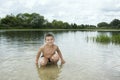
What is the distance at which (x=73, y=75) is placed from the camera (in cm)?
699

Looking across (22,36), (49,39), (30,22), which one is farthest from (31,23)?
(49,39)

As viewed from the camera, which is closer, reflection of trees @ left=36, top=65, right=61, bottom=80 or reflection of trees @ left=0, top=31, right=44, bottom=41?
reflection of trees @ left=36, top=65, right=61, bottom=80

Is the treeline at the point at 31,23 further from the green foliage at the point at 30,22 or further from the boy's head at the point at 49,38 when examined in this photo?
the boy's head at the point at 49,38

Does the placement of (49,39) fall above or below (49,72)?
above

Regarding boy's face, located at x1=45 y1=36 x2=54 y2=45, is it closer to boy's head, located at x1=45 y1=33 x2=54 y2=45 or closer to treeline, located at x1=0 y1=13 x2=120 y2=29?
boy's head, located at x1=45 y1=33 x2=54 y2=45

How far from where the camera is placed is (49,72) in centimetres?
737

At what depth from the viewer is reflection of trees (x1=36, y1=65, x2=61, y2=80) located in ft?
22.1

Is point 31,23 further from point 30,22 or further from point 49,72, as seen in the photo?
point 49,72

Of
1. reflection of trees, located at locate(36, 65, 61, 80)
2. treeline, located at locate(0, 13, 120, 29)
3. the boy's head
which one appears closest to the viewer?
reflection of trees, located at locate(36, 65, 61, 80)

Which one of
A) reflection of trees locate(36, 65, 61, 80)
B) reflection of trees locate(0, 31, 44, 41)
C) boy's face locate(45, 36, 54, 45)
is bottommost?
reflection of trees locate(0, 31, 44, 41)

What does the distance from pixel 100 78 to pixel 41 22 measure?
285 ft

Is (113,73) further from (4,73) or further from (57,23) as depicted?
(57,23)

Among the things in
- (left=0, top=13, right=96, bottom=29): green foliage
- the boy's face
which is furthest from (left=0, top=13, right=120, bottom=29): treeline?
the boy's face

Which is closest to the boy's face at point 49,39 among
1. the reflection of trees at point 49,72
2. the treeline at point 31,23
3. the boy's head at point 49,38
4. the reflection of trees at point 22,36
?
the boy's head at point 49,38
